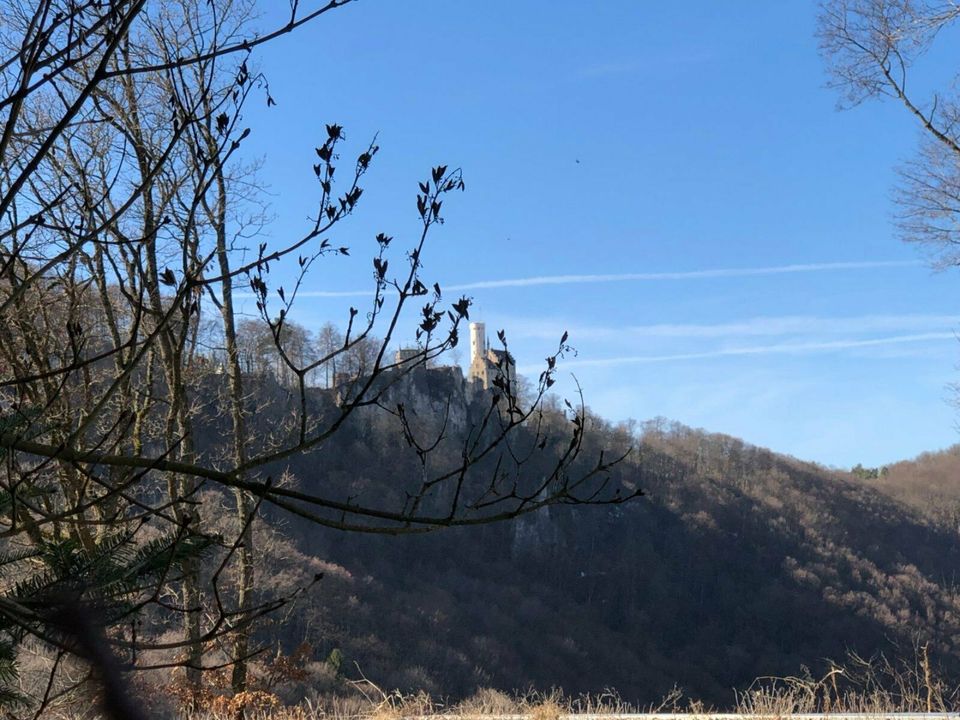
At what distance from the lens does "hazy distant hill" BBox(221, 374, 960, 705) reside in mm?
40094

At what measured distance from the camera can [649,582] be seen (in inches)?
2083

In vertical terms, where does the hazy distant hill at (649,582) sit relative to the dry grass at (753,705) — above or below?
below

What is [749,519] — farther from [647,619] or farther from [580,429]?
[580,429]

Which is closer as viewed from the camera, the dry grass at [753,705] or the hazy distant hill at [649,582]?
the dry grass at [753,705]

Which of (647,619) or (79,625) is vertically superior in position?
(79,625)

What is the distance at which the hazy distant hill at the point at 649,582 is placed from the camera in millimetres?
40094

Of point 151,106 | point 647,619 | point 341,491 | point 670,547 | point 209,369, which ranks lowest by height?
point 647,619

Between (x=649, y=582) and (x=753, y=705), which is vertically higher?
(x=753, y=705)

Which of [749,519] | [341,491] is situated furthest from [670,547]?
[341,491]

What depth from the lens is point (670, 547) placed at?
54812 mm

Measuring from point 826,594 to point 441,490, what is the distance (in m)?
22.4

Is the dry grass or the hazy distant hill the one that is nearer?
the dry grass

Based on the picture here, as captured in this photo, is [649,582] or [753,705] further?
[649,582]

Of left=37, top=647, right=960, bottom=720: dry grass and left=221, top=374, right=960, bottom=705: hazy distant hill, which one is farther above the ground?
left=37, top=647, right=960, bottom=720: dry grass
